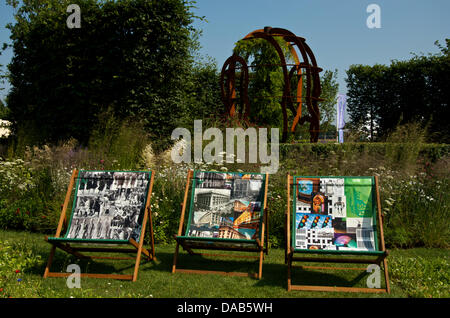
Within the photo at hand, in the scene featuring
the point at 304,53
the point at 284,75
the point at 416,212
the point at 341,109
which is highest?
the point at 304,53

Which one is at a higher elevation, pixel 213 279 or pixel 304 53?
pixel 304 53

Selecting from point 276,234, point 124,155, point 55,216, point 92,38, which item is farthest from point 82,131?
point 276,234

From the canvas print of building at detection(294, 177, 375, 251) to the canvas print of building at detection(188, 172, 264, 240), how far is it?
1.52 ft

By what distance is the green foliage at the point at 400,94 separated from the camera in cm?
1551

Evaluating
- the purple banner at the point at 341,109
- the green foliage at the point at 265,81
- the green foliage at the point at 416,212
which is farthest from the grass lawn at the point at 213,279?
the purple banner at the point at 341,109

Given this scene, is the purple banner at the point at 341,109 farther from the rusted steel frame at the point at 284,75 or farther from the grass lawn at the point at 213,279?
the grass lawn at the point at 213,279

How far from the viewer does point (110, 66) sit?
33.6 ft

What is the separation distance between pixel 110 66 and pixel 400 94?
12139 mm

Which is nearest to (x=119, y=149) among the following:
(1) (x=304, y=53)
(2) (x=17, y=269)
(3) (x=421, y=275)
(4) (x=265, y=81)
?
(2) (x=17, y=269)

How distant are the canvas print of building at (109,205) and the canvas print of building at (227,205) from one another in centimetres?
60

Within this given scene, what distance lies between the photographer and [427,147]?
8.78 metres

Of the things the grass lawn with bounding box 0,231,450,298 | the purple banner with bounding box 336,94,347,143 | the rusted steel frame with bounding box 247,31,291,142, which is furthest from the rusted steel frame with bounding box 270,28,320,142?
the purple banner with bounding box 336,94,347,143

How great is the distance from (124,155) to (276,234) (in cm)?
319

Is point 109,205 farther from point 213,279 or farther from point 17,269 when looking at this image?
point 213,279
